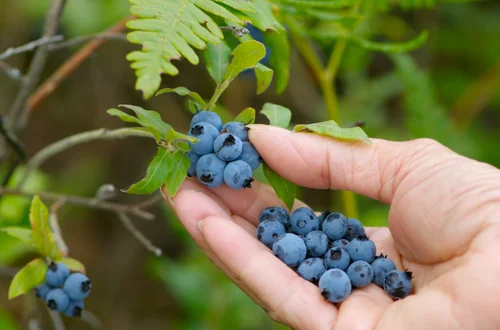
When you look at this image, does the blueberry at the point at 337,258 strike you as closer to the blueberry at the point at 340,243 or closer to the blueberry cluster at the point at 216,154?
the blueberry at the point at 340,243

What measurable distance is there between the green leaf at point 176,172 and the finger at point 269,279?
0.12 m

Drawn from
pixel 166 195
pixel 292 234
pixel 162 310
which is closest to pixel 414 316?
pixel 292 234

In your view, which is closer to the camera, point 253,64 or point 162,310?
point 253,64

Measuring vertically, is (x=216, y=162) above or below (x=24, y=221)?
above

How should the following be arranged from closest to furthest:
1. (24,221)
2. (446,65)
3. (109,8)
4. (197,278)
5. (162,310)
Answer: (24,221) < (197,278) < (109,8) < (162,310) < (446,65)

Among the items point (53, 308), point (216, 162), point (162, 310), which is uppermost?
point (216, 162)

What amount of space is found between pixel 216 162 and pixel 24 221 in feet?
3.68

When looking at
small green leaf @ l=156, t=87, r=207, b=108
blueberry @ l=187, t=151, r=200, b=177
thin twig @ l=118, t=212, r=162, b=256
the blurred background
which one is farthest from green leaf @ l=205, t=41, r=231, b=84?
the blurred background

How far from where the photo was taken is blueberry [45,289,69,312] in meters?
1.36

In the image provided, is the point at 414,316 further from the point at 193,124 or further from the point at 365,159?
the point at 193,124

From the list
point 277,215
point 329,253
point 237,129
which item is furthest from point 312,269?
point 237,129

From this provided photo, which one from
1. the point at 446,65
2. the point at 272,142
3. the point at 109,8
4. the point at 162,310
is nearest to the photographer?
the point at 272,142

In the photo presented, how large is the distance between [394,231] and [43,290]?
90cm

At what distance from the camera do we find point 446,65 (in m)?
4.26
